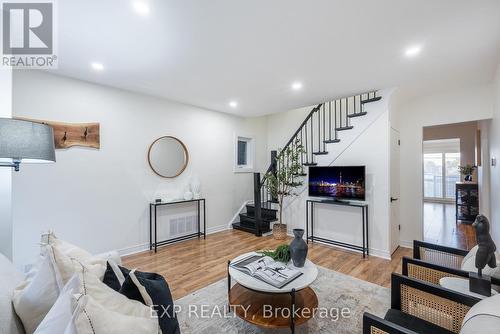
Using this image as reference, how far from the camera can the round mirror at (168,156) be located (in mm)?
3988

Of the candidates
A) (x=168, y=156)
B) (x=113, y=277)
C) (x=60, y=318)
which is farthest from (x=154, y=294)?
(x=168, y=156)

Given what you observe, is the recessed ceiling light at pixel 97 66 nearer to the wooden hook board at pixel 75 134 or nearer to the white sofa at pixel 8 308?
the wooden hook board at pixel 75 134

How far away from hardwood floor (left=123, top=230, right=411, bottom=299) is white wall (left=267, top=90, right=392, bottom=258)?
329 millimetres

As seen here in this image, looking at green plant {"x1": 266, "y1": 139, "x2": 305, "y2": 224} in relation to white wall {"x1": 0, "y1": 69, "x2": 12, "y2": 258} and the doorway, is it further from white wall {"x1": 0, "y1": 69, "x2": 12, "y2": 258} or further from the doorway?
white wall {"x1": 0, "y1": 69, "x2": 12, "y2": 258}

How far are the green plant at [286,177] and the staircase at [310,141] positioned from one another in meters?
0.07

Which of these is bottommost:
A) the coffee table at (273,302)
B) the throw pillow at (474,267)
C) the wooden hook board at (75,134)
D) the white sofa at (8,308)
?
the coffee table at (273,302)

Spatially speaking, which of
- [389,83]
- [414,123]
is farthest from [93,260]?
[414,123]

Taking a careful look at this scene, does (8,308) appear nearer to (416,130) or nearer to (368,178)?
(368,178)

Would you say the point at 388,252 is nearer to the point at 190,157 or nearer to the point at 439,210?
the point at 190,157

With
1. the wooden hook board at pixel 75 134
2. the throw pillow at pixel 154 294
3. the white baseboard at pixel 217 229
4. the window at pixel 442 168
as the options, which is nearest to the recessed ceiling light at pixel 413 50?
the throw pillow at pixel 154 294

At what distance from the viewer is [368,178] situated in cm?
377

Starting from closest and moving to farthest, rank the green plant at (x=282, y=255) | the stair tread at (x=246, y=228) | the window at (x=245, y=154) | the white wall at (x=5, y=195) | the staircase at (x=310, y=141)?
the white wall at (x=5, y=195) → the green plant at (x=282, y=255) → the staircase at (x=310, y=141) → the stair tread at (x=246, y=228) → the window at (x=245, y=154)

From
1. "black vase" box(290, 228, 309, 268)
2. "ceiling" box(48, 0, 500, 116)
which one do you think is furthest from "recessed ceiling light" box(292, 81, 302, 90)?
"black vase" box(290, 228, 309, 268)

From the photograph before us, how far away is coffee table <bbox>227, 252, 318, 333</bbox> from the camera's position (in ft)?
5.68
